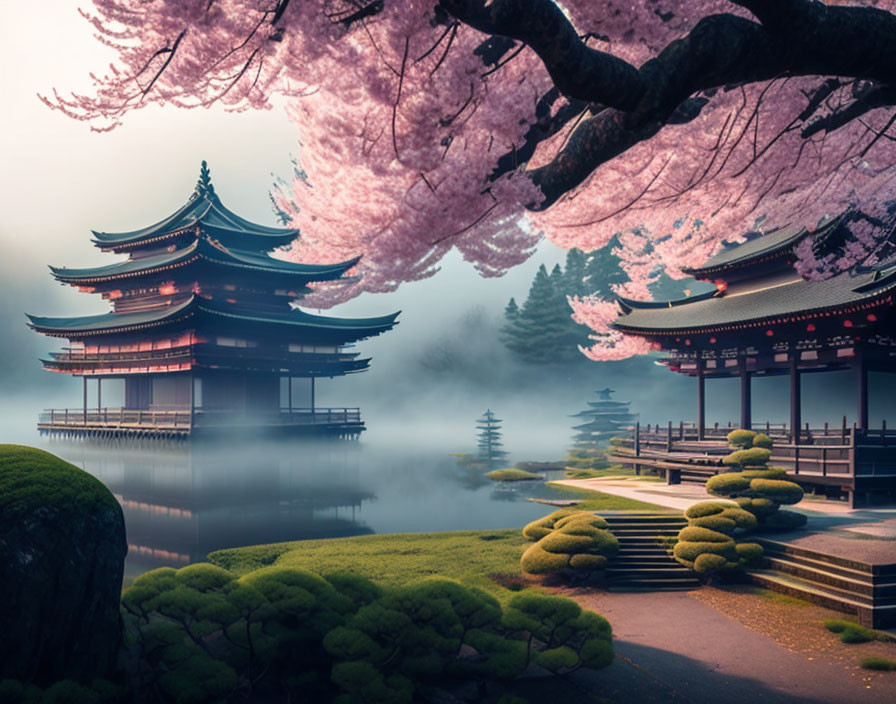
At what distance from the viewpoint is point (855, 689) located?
809 centimetres

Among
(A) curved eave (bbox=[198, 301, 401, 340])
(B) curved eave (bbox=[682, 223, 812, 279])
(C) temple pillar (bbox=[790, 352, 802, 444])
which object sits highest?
(B) curved eave (bbox=[682, 223, 812, 279])

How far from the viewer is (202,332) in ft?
125

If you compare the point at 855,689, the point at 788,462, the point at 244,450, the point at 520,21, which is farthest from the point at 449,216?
the point at 244,450

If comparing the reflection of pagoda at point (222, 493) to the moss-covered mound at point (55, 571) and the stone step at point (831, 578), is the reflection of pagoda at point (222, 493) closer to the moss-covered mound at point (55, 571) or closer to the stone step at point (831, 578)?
the moss-covered mound at point (55, 571)

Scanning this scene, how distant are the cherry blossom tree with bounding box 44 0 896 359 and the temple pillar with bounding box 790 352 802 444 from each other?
1385 cm

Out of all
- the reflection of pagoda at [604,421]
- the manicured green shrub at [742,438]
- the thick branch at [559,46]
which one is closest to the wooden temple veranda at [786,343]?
the manicured green shrub at [742,438]

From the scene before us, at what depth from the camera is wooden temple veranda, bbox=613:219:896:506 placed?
1967 cm

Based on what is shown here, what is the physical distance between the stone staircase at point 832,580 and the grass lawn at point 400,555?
192 inches

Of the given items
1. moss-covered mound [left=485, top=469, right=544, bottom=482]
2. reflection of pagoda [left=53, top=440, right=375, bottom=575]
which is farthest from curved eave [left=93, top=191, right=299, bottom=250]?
moss-covered mound [left=485, top=469, right=544, bottom=482]

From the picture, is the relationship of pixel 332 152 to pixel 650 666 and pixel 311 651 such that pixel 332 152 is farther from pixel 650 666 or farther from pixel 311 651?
pixel 650 666

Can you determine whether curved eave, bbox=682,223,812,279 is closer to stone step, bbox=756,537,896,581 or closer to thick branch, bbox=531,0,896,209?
stone step, bbox=756,537,896,581

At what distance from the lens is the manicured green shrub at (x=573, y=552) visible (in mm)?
12922

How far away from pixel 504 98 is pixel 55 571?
20.1ft

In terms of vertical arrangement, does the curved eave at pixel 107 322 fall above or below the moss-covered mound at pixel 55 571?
above
